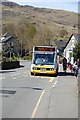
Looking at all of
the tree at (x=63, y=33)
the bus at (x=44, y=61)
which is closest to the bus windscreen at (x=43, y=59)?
the bus at (x=44, y=61)

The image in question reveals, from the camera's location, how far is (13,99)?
16.9m

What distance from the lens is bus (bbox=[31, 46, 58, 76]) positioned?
116ft

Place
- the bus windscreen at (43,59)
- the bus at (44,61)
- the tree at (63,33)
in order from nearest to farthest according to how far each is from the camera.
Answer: the bus at (44,61) < the bus windscreen at (43,59) < the tree at (63,33)

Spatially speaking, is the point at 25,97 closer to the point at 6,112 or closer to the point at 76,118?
the point at 6,112

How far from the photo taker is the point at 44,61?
36.2 metres

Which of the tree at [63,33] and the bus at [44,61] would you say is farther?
the tree at [63,33]

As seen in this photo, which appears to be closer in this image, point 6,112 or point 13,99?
point 6,112

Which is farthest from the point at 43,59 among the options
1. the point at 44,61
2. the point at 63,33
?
the point at 63,33

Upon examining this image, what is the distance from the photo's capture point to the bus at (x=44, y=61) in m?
35.5

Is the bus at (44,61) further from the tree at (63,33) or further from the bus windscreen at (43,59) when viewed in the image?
the tree at (63,33)

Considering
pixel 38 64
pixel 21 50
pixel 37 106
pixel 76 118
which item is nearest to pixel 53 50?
pixel 38 64

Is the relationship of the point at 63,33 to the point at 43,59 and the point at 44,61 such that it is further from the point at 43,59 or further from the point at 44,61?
the point at 44,61

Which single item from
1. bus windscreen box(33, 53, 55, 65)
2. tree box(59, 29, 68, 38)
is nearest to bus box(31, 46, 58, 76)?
bus windscreen box(33, 53, 55, 65)

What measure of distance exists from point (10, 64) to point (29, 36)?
80.1 metres
